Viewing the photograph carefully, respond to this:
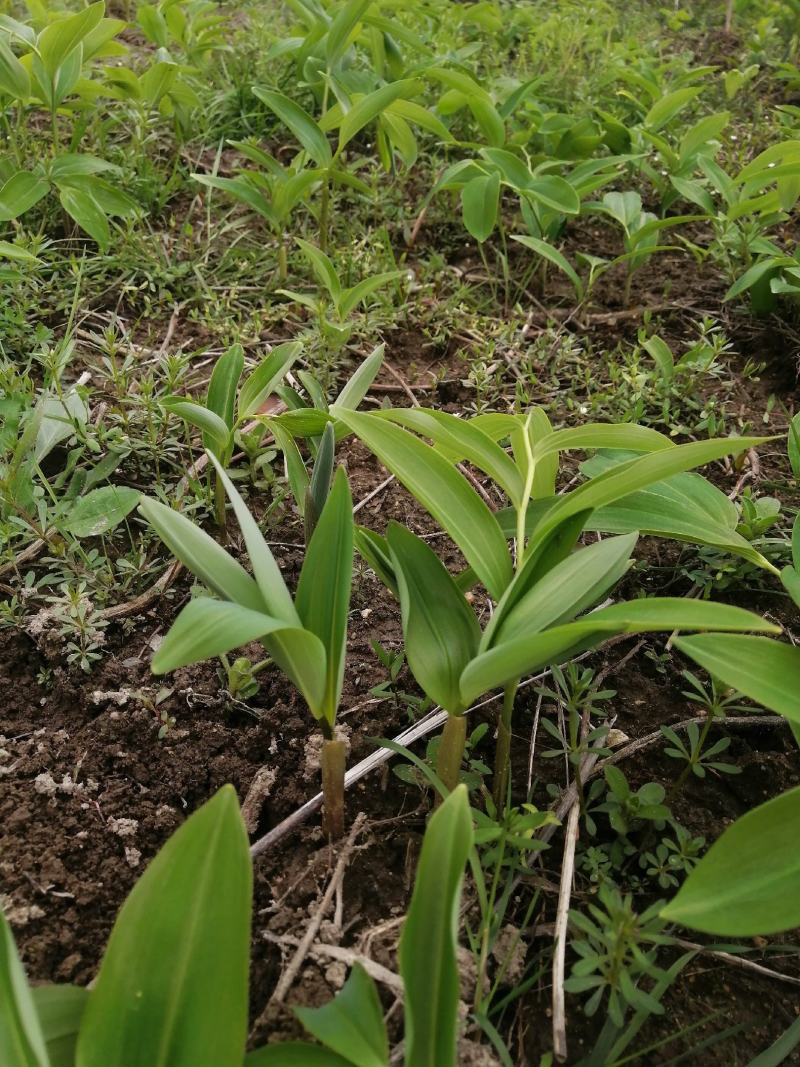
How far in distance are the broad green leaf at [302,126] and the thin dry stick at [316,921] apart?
160 centimetres

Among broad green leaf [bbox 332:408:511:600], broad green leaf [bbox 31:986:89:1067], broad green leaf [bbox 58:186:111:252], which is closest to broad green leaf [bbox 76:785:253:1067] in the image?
broad green leaf [bbox 31:986:89:1067]

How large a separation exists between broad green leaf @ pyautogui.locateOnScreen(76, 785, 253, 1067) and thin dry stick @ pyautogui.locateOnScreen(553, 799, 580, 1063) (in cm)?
34

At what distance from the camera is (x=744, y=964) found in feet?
3.15

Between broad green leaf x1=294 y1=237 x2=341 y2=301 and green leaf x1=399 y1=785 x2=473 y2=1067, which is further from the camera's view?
broad green leaf x1=294 y1=237 x2=341 y2=301

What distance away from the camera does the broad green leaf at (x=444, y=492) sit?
103 centimetres

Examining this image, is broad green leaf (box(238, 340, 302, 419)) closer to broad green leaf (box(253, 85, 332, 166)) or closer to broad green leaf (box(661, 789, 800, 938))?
broad green leaf (box(253, 85, 332, 166))

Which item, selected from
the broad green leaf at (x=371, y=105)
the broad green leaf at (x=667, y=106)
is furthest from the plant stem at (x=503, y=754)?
the broad green leaf at (x=667, y=106)

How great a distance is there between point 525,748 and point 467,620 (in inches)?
11.4

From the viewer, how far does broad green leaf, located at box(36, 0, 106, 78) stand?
1.90 meters

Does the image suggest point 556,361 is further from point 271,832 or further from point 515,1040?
point 515,1040

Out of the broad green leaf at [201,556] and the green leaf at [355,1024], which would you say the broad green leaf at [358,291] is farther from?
the green leaf at [355,1024]

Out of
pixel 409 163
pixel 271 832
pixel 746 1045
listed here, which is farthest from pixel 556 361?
pixel 746 1045

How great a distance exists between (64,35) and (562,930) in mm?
2081

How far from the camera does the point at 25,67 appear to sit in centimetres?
203
